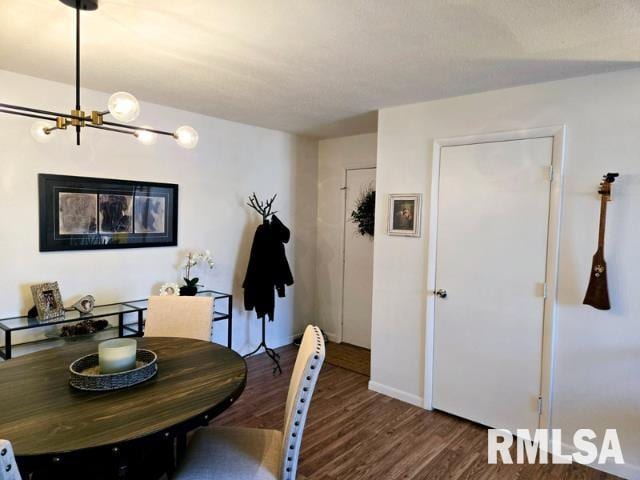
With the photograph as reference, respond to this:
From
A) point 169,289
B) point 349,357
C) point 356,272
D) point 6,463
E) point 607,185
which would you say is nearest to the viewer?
point 6,463

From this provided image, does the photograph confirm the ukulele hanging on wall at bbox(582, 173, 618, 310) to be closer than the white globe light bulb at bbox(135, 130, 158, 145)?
No

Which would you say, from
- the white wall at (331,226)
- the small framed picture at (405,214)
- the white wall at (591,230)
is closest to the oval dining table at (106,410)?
the small framed picture at (405,214)

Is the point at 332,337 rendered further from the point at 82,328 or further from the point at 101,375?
the point at 101,375

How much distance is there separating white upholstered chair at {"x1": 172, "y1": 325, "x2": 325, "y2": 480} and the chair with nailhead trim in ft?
2.26

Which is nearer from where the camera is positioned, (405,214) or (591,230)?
(591,230)

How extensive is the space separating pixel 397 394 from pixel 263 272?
1.57 meters

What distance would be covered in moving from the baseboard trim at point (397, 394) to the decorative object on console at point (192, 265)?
5.59 ft

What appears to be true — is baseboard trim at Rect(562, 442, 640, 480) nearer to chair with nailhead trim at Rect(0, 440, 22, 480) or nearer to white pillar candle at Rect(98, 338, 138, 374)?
white pillar candle at Rect(98, 338, 138, 374)

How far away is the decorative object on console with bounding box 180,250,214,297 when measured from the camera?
3.34 m

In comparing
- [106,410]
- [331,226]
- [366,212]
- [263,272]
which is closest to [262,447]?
[106,410]

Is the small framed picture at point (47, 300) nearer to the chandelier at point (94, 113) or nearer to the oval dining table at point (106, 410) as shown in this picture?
the oval dining table at point (106, 410)

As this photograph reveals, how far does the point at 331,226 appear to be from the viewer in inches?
184

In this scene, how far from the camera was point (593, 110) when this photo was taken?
2.39 m

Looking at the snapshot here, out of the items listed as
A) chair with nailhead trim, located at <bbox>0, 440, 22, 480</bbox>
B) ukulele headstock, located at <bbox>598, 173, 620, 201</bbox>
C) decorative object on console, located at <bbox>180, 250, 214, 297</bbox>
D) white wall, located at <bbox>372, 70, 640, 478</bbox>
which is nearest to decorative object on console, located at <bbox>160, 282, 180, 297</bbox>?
decorative object on console, located at <bbox>180, 250, 214, 297</bbox>
